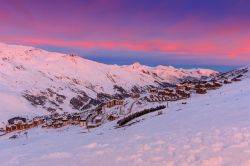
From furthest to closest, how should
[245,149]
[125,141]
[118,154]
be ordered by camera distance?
[125,141] < [118,154] < [245,149]

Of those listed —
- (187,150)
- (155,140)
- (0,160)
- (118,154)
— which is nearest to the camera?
(187,150)

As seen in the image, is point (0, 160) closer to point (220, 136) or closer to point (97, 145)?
point (97, 145)

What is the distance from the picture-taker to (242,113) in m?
31.6

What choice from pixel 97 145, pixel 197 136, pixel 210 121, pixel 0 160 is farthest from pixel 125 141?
pixel 0 160

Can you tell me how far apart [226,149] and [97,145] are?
10.6m

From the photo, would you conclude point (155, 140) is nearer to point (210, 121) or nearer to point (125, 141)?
point (125, 141)

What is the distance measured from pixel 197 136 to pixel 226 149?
12.8 feet

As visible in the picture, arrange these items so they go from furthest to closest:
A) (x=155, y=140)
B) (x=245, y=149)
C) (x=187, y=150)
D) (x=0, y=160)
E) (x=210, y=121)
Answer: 1. (x=210, y=121)
2. (x=0, y=160)
3. (x=155, y=140)
4. (x=187, y=150)
5. (x=245, y=149)

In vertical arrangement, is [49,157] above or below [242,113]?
below

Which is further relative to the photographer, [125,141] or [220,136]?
[125,141]

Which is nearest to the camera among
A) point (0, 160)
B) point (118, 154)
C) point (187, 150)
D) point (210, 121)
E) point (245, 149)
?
point (245, 149)

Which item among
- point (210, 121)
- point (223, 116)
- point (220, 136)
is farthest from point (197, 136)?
point (223, 116)

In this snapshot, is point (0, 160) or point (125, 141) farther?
point (0, 160)

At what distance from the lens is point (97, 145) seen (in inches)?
1069
